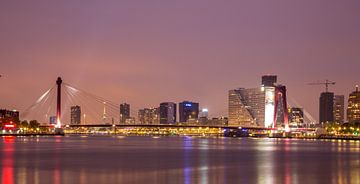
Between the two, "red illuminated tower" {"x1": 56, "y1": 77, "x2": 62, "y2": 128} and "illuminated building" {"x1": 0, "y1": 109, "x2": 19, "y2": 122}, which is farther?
"illuminated building" {"x1": 0, "y1": 109, "x2": 19, "y2": 122}

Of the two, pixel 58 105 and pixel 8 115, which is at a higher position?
pixel 58 105

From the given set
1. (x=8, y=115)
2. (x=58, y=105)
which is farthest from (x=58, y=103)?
(x=8, y=115)

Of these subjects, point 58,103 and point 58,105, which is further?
point 58,103

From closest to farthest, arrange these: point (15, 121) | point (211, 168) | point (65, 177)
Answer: point (65, 177) < point (211, 168) < point (15, 121)

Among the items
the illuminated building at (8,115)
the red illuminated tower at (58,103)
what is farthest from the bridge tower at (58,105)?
the illuminated building at (8,115)

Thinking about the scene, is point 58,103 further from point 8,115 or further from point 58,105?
point 8,115

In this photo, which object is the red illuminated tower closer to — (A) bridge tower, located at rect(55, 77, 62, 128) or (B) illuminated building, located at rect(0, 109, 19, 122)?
(A) bridge tower, located at rect(55, 77, 62, 128)

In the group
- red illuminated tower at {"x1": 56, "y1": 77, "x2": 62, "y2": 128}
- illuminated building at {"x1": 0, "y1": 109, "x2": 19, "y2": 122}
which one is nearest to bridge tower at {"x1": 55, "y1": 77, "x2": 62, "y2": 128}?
red illuminated tower at {"x1": 56, "y1": 77, "x2": 62, "y2": 128}

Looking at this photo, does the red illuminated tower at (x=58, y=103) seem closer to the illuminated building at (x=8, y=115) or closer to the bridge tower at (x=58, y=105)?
the bridge tower at (x=58, y=105)

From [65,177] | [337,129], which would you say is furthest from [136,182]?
[337,129]

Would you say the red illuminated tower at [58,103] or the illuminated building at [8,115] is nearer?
the red illuminated tower at [58,103]

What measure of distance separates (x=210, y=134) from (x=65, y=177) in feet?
549

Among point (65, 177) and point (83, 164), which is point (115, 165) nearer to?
point (83, 164)

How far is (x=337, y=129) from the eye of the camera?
14812 centimetres
